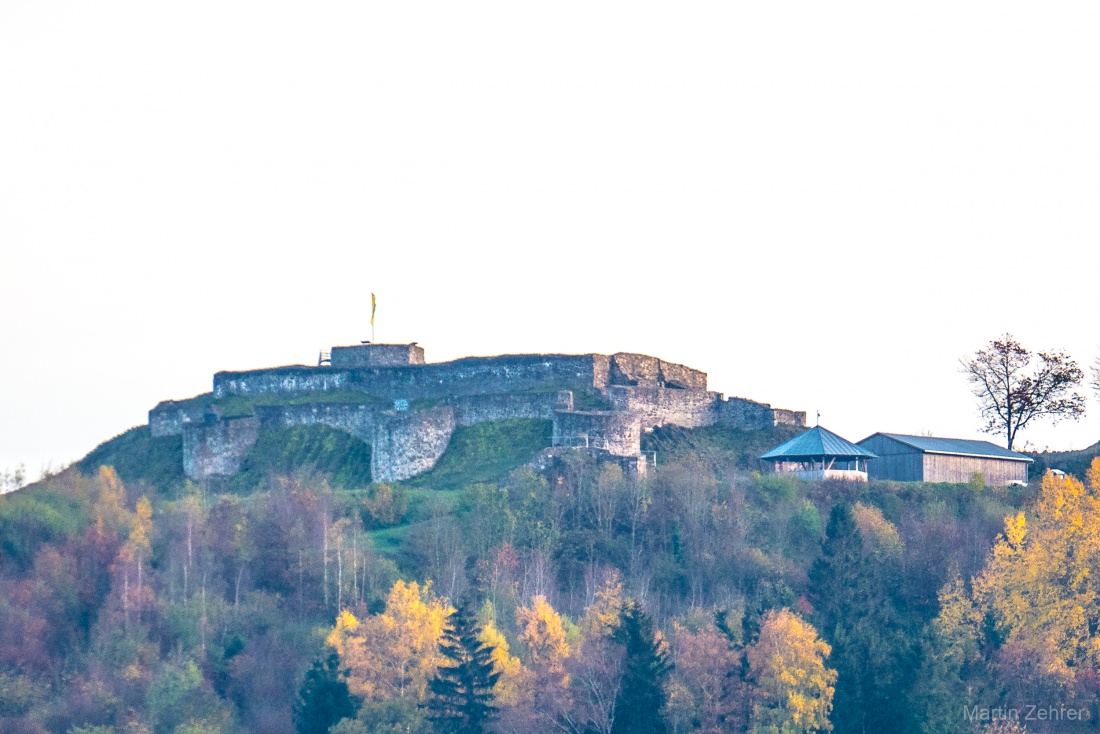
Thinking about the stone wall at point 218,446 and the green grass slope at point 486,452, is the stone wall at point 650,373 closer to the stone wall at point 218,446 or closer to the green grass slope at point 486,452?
the green grass slope at point 486,452

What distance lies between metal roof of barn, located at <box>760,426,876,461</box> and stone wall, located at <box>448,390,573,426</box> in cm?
786

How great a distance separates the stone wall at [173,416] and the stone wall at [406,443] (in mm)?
9909

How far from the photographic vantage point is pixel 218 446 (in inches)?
2783

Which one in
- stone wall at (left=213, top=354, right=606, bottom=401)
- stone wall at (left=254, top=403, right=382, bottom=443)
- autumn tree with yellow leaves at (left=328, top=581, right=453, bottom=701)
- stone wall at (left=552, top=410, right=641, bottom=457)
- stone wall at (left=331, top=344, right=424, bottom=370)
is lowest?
autumn tree with yellow leaves at (left=328, top=581, right=453, bottom=701)

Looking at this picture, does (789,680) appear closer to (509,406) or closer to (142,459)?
(509,406)

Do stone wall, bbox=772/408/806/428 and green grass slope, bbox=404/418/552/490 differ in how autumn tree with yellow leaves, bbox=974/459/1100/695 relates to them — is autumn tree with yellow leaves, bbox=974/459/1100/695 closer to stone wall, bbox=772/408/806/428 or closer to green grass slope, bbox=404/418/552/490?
stone wall, bbox=772/408/806/428

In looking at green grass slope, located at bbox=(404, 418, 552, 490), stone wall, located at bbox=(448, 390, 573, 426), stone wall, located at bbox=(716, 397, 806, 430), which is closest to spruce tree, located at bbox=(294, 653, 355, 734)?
green grass slope, located at bbox=(404, 418, 552, 490)

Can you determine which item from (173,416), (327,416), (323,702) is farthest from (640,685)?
(173,416)

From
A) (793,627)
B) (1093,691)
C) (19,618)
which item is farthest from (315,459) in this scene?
(1093,691)

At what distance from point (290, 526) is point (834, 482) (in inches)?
718

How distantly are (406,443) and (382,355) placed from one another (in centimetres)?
789

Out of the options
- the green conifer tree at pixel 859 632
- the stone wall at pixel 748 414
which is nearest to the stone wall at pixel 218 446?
Answer: the stone wall at pixel 748 414

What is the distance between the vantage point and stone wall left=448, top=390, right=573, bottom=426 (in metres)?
67.3

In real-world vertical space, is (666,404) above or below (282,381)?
below
